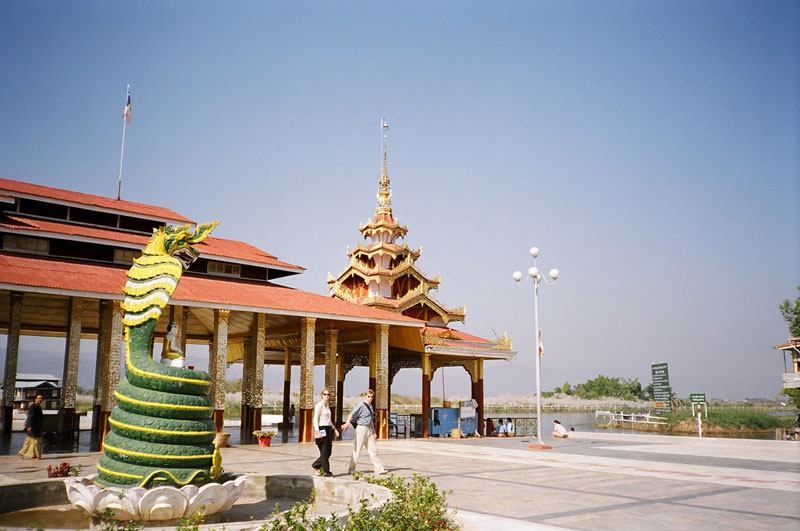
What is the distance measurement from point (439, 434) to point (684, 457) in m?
12.3

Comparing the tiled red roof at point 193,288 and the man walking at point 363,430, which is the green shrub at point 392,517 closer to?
the man walking at point 363,430

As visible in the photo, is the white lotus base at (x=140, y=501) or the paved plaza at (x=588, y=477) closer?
the white lotus base at (x=140, y=501)

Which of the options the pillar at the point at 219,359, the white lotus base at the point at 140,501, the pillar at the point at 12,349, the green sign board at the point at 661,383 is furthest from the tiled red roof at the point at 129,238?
the green sign board at the point at 661,383

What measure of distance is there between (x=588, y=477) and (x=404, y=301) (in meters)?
18.5

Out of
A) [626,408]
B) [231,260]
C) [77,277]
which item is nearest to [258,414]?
[231,260]

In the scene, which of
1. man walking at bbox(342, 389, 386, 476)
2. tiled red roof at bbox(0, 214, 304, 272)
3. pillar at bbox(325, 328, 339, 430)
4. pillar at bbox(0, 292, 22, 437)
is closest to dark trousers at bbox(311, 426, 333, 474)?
man walking at bbox(342, 389, 386, 476)

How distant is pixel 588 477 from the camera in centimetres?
1328

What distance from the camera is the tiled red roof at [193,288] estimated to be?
17359 millimetres

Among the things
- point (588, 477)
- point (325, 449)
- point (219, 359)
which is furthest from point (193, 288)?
point (588, 477)

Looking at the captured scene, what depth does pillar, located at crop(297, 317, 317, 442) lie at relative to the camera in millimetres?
22734

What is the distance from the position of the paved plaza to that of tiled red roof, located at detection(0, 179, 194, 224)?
439 inches

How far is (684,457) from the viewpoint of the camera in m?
18.3

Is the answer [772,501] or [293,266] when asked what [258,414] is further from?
[772,501]

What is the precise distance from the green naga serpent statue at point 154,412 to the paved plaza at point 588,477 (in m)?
1.40
